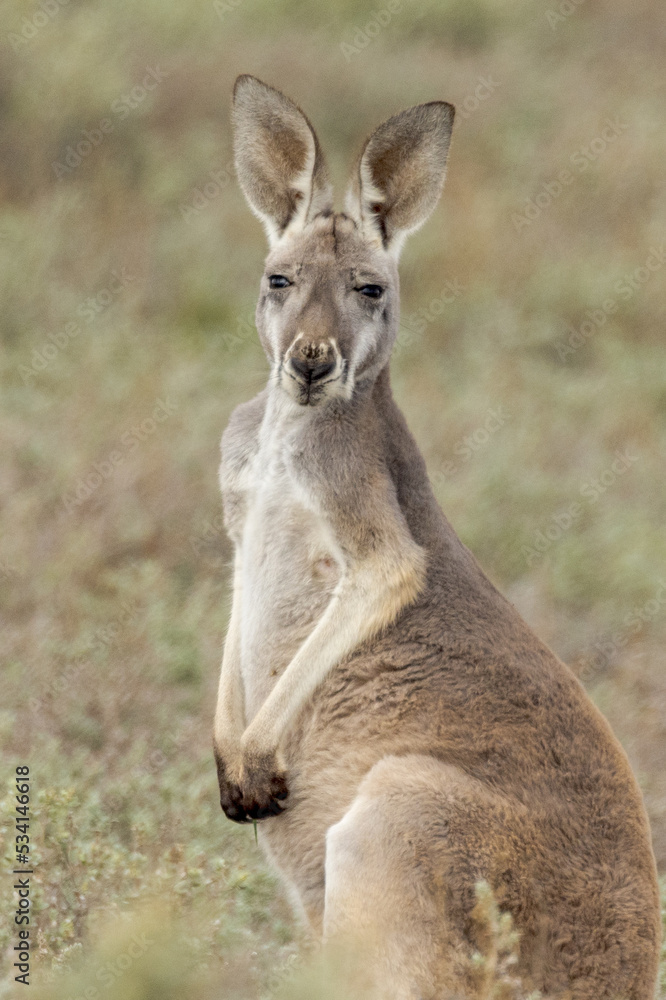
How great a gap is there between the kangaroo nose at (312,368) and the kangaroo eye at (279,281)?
1.08ft

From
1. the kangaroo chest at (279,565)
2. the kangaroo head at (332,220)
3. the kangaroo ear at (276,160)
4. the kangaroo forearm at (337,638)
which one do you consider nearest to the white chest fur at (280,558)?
the kangaroo chest at (279,565)

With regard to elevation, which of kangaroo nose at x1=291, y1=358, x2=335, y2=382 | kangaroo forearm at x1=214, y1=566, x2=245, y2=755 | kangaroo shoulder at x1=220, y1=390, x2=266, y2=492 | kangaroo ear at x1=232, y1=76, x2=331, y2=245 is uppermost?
kangaroo ear at x1=232, y1=76, x2=331, y2=245

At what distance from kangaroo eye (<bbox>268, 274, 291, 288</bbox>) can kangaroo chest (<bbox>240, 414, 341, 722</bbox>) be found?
1.30ft

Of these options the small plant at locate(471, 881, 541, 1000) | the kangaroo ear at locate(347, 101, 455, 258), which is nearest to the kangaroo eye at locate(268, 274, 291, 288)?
the kangaroo ear at locate(347, 101, 455, 258)

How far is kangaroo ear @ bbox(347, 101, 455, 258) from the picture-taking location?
3.49 meters

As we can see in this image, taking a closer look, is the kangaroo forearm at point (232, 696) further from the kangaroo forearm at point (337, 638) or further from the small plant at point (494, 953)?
the small plant at point (494, 953)

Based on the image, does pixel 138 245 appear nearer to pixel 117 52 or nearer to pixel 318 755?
pixel 117 52

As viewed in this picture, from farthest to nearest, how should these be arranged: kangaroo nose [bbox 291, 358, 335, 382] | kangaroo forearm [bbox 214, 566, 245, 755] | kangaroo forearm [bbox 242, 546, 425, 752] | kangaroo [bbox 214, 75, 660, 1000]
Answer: kangaroo forearm [bbox 214, 566, 245, 755]
kangaroo forearm [bbox 242, 546, 425, 752]
kangaroo nose [bbox 291, 358, 335, 382]
kangaroo [bbox 214, 75, 660, 1000]

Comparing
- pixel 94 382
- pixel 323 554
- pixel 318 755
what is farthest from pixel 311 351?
pixel 94 382

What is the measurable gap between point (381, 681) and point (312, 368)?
2.77 ft

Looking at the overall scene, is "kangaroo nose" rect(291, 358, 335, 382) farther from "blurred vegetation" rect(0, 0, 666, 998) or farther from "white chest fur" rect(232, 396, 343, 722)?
"blurred vegetation" rect(0, 0, 666, 998)

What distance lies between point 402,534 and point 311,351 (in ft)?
1.89

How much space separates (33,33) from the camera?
10.0 meters

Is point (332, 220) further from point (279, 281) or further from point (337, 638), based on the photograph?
point (337, 638)
